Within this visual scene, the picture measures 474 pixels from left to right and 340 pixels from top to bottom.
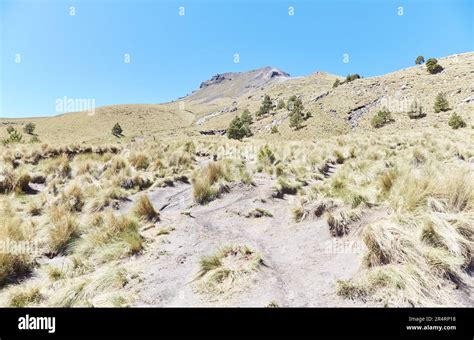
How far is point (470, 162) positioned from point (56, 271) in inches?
532

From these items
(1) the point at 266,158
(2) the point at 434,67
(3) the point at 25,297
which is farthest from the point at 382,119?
(3) the point at 25,297

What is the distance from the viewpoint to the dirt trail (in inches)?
140

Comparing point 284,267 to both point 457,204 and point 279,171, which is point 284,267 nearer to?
point 457,204

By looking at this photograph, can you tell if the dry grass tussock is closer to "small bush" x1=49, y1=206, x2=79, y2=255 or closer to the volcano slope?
the volcano slope

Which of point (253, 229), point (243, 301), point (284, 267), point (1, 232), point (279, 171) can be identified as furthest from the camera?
point (279, 171)

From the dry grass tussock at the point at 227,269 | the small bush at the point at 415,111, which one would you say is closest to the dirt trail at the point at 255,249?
the dry grass tussock at the point at 227,269

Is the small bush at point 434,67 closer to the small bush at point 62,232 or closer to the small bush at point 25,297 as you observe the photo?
the small bush at point 62,232

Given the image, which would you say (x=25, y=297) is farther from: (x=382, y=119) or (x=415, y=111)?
(x=415, y=111)

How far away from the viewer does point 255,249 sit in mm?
4844

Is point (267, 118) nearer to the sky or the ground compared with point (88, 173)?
nearer to the sky

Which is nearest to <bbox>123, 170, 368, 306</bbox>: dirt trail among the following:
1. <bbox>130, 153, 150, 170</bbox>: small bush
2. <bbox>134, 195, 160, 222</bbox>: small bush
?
<bbox>134, 195, 160, 222</bbox>: small bush

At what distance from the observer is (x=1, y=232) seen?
5133mm

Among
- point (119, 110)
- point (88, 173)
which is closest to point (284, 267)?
point (88, 173)
